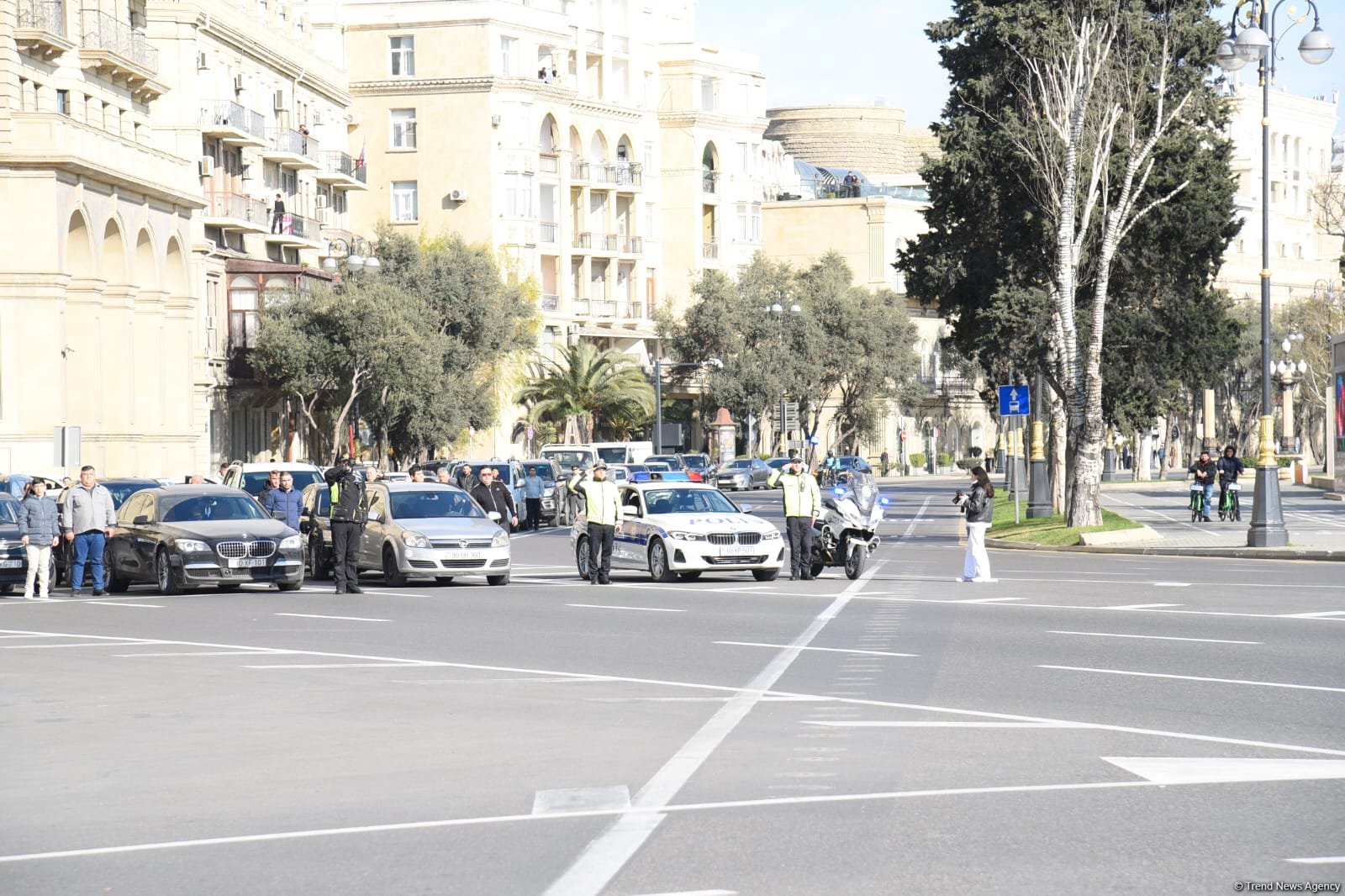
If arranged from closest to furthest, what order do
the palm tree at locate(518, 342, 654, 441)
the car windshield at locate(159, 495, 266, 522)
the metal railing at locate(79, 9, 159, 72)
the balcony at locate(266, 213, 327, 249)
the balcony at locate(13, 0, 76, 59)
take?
the car windshield at locate(159, 495, 266, 522), the balcony at locate(13, 0, 76, 59), the metal railing at locate(79, 9, 159, 72), the balcony at locate(266, 213, 327, 249), the palm tree at locate(518, 342, 654, 441)

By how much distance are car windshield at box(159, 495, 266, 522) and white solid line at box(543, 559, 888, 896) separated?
15.2 meters

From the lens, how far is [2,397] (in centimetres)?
5069

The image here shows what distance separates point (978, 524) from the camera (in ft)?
90.8

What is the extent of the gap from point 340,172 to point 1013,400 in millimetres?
39949

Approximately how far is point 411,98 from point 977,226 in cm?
5236

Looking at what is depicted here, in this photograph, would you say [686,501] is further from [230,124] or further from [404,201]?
[404,201]

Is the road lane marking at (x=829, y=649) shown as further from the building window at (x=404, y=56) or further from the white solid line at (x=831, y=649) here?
the building window at (x=404, y=56)

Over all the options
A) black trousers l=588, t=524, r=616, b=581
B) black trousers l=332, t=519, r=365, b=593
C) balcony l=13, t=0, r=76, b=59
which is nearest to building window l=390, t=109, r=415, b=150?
balcony l=13, t=0, r=76, b=59

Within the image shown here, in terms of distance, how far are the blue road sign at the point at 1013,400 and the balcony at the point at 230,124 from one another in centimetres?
3037

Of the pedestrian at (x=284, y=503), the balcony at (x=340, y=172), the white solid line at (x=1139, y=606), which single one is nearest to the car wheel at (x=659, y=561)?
the pedestrian at (x=284, y=503)

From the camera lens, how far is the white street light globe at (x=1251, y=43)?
31.6m

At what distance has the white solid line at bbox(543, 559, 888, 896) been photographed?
7990 millimetres

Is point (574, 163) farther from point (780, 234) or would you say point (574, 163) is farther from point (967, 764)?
point (967, 764)

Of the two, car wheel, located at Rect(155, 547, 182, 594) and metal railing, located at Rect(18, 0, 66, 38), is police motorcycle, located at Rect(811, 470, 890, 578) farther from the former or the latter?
metal railing, located at Rect(18, 0, 66, 38)
